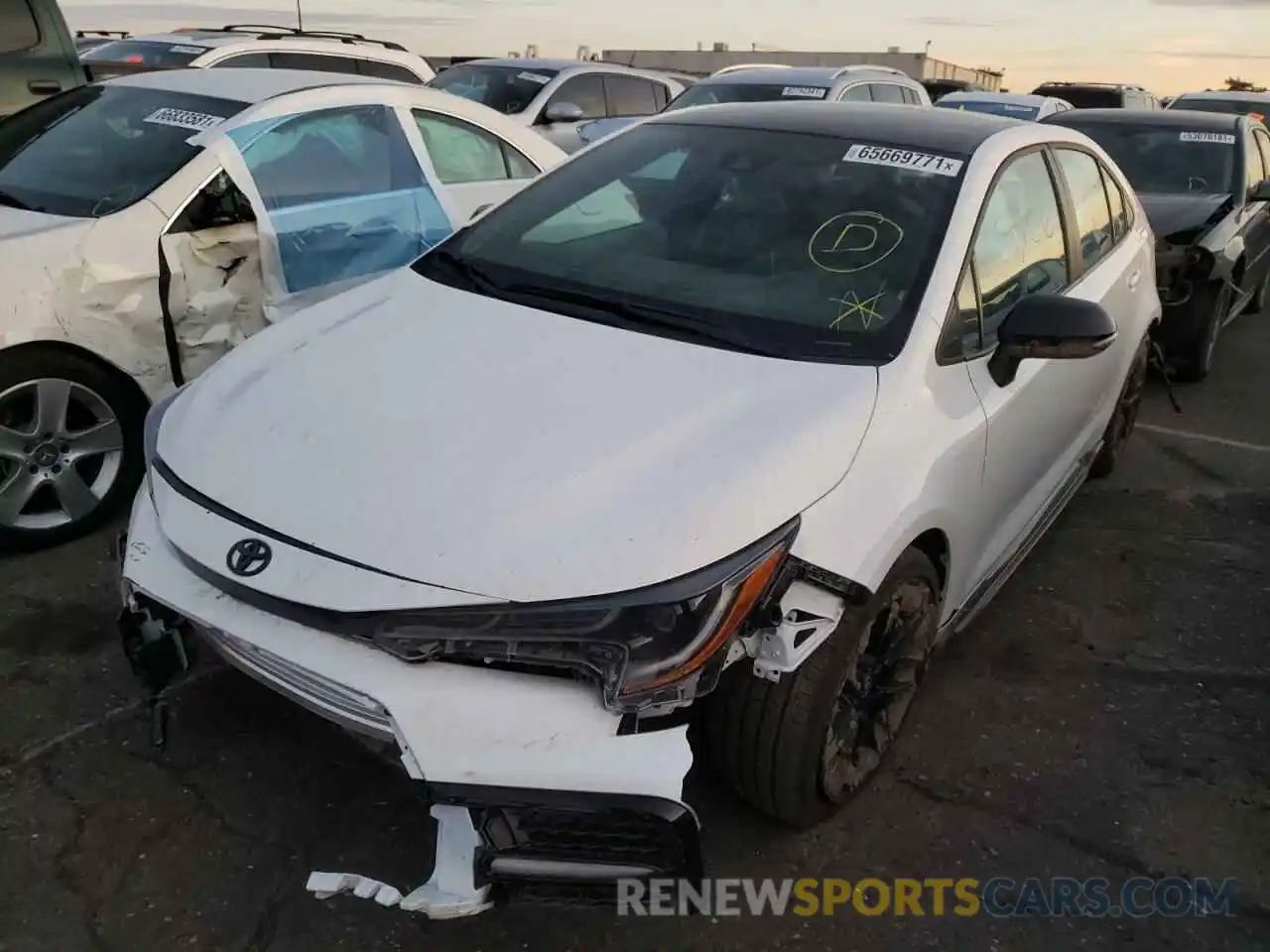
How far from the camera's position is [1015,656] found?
3523 millimetres

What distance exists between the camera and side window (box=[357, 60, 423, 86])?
9266 mm

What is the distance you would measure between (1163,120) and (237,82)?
6316 mm

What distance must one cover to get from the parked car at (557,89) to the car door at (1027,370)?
695 centimetres

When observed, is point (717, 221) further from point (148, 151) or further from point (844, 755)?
point (148, 151)

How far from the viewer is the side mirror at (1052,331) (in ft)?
8.96

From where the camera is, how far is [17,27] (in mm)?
6566

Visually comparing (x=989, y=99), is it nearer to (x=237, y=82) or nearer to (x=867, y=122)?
(x=237, y=82)

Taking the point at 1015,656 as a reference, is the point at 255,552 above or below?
above

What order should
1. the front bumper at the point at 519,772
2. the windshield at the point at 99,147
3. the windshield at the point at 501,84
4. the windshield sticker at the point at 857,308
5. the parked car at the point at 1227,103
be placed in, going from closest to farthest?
the front bumper at the point at 519,772 < the windshield sticker at the point at 857,308 < the windshield at the point at 99,147 < the windshield at the point at 501,84 < the parked car at the point at 1227,103

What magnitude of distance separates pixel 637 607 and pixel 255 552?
0.78 m

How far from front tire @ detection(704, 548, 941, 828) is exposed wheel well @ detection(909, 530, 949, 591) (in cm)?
4

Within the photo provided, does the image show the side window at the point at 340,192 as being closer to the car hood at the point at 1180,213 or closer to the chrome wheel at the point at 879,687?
the chrome wheel at the point at 879,687

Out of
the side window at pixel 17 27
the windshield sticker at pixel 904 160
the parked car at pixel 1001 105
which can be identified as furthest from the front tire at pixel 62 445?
the parked car at pixel 1001 105

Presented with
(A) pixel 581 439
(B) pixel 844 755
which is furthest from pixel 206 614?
(B) pixel 844 755
